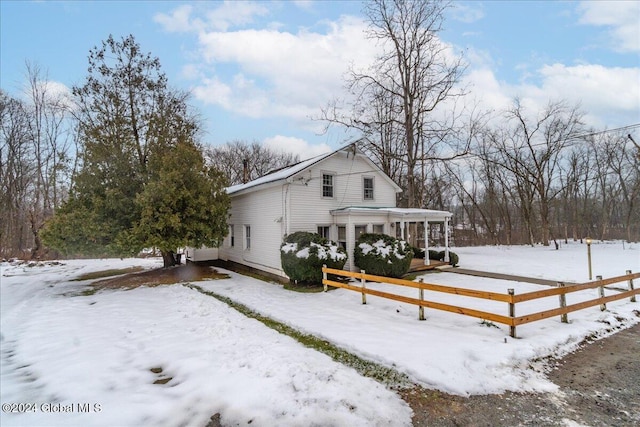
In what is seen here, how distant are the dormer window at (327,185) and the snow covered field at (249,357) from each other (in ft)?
17.7

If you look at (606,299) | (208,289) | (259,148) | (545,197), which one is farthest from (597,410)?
(259,148)

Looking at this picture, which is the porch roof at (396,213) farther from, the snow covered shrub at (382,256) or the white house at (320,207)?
the snow covered shrub at (382,256)

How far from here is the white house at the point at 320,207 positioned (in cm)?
1287

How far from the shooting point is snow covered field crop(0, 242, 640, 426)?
12.5 ft

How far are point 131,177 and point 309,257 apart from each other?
9.48 metres

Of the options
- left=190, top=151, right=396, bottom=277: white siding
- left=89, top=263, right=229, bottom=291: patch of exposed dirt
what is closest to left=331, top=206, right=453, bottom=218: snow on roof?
left=190, top=151, right=396, bottom=277: white siding

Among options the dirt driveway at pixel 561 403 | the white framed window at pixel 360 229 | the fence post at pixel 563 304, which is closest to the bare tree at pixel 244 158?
the white framed window at pixel 360 229

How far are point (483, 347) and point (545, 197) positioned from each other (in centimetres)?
2547

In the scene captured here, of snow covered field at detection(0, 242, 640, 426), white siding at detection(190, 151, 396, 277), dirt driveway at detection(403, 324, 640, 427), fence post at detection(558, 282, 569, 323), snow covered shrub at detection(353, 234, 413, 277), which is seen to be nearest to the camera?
dirt driveway at detection(403, 324, 640, 427)

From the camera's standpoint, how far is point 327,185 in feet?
45.8

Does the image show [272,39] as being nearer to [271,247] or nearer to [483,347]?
[271,247]

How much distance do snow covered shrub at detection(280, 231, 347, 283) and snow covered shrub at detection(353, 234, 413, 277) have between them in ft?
3.95

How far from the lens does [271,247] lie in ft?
45.0

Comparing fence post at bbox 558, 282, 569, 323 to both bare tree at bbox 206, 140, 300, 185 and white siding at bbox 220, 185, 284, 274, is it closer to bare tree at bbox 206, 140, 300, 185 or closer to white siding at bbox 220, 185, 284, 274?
white siding at bbox 220, 185, 284, 274
